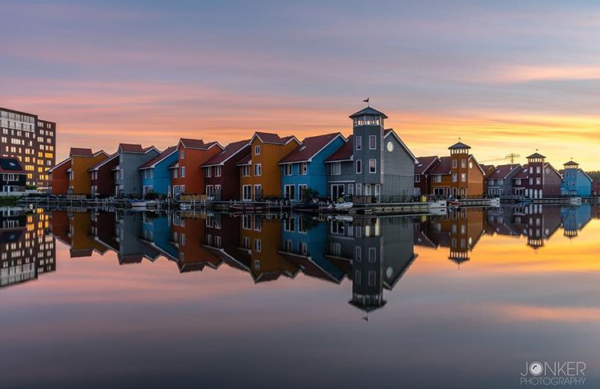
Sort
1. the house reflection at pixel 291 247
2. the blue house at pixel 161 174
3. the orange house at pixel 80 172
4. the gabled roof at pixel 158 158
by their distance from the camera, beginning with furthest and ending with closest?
the orange house at pixel 80 172, the gabled roof at pixel 158 158, the blue house at pixel 161 174, the house reflection at pixel 291 247

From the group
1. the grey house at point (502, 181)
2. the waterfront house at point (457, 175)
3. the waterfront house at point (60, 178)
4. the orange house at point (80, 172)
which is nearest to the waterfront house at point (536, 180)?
the grey house at point (502, 181)

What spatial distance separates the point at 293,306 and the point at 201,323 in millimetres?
2379

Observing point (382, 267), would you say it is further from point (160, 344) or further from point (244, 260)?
point (160, 344)

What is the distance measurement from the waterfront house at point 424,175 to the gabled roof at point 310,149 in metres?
28.8

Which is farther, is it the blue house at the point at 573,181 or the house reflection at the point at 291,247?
the blue house at the point at 573,181

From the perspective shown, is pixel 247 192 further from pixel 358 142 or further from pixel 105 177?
pixel 105 177

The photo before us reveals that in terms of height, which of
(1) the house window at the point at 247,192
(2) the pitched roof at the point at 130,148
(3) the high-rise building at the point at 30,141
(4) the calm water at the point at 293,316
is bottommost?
(4) the calm water at the point at 293,316

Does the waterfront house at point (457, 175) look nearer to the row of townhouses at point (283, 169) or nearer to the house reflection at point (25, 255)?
the row of townhouses at point (283, 169)

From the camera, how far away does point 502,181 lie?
106 meters

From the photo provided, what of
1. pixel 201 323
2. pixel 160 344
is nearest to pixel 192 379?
pixel 160 344

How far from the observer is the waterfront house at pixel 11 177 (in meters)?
93.1

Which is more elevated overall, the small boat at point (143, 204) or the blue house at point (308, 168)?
the blue house at point (308, 168)

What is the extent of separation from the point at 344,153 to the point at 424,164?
111 ft

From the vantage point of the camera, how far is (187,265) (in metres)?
18.3
